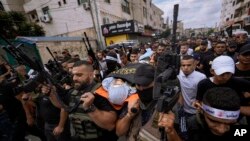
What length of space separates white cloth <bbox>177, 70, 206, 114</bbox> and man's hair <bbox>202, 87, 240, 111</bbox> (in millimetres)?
1658

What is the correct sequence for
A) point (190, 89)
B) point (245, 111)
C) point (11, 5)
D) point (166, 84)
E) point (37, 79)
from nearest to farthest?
point (166, 84) < point (245, 111) < point (37, 79) < point (190, 89) < point (11, 5)

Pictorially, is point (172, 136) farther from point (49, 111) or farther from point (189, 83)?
point (49, 111)

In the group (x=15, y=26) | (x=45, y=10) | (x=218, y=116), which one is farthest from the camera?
(x=45, y=10)

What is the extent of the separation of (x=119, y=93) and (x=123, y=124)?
0.98ft

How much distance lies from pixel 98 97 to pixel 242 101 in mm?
1802

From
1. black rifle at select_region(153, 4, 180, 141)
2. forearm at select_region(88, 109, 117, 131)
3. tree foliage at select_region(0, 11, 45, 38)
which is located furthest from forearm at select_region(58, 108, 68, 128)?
tree foliage at select_region(0, 11, 45, 38)

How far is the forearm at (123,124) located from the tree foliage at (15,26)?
19549mm

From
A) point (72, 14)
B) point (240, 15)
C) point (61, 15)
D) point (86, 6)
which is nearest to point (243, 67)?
point (86, 6)

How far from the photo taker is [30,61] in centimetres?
285

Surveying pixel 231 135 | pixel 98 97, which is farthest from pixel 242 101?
pixel 98 97

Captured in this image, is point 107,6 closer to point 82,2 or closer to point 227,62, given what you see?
point 82,2

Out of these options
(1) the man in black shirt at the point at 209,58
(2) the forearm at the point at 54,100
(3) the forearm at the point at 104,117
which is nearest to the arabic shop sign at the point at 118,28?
(1) the man in black shirt at the point at 209,58

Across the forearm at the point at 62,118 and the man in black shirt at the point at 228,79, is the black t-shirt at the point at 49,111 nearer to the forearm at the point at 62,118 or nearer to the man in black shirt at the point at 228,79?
the forearm at the point at 62,118

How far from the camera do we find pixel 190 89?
347 cm
